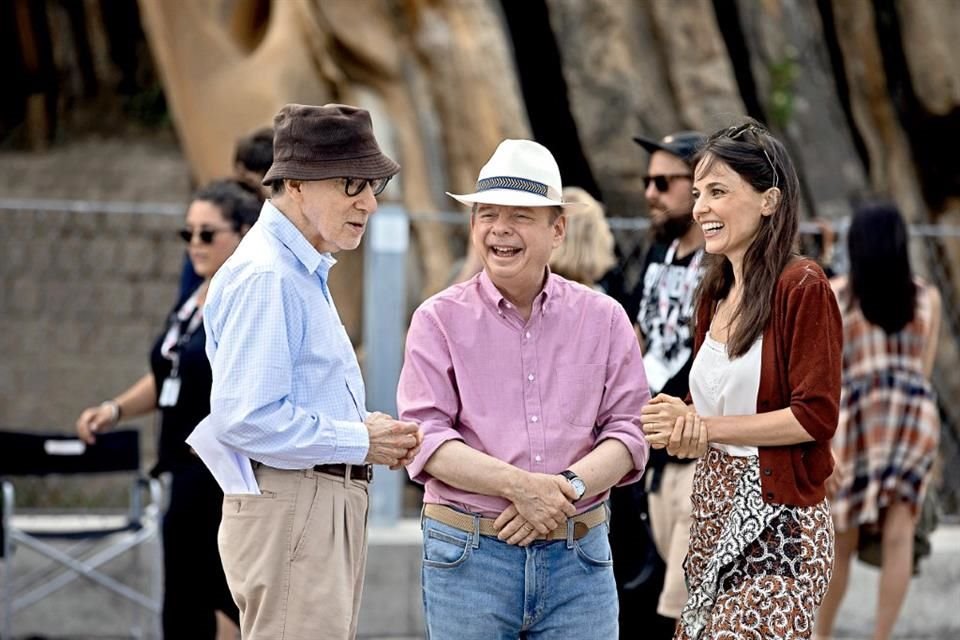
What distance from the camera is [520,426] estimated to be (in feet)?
11.0

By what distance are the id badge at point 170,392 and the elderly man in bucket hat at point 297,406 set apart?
1483 millimetres

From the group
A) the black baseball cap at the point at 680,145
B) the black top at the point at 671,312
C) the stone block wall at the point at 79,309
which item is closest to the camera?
the black top at the point at 671,312

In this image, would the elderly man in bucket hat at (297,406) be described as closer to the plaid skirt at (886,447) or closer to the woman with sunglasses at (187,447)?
the woman with sunglasses at (187,447)

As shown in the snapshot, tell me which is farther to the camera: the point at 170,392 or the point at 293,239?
the point at 170,392

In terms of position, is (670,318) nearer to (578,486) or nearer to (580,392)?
(580,392)

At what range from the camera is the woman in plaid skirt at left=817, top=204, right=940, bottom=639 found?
5.75m

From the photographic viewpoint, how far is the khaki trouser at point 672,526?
4.33 metres

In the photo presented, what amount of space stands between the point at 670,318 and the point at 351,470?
5.18 feet

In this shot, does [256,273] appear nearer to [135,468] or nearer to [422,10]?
[135,468]

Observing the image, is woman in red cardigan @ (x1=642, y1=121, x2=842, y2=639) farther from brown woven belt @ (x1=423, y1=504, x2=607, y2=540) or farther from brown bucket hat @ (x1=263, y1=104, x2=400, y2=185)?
brown bucket hat @ (x1=263, y1=104, x2=400, y2=185)

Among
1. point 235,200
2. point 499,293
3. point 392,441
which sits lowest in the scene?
point 392,441

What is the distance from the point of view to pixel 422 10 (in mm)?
9352

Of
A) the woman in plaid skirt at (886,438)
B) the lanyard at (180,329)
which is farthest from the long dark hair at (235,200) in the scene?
the woman in plaid skirt at (886,438)

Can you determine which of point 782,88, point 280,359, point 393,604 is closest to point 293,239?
point 280,359
